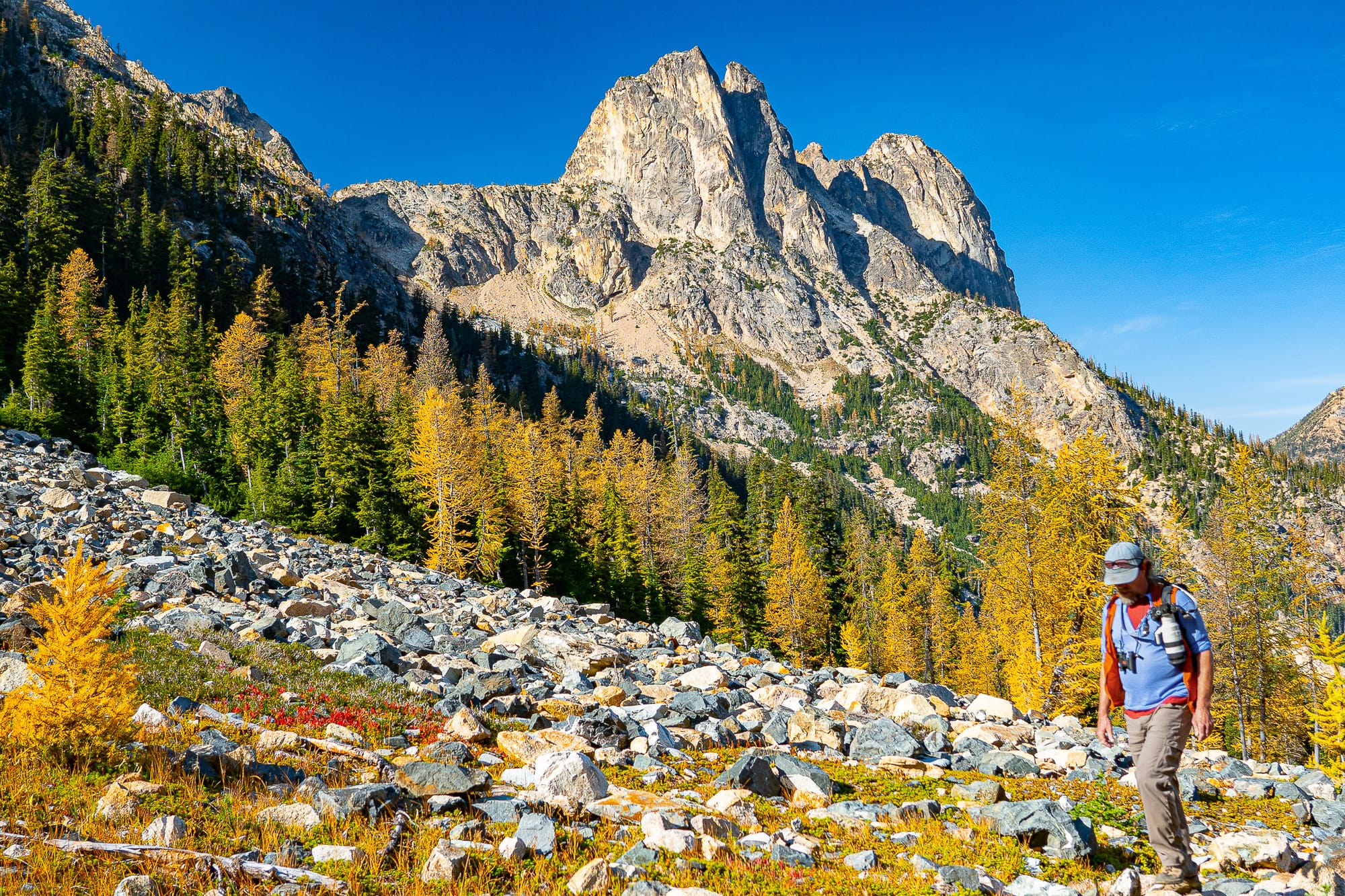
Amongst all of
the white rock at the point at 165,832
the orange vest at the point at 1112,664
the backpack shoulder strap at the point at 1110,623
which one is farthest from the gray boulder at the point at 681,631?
the white rock at the point at 165,832

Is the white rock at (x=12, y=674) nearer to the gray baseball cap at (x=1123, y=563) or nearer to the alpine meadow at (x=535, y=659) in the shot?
the alpine meadow at (x=535, y=659)

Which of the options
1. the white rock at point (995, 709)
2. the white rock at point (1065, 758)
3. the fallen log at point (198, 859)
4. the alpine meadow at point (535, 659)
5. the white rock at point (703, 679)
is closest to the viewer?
the fallen log at point (198, 859)

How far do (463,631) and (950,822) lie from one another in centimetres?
1414

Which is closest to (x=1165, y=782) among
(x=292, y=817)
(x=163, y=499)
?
(x=292, y=817)

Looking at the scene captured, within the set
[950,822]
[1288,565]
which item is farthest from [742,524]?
[950,822]

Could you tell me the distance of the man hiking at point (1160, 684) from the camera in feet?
19.2

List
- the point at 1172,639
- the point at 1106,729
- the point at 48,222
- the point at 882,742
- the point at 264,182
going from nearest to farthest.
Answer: the point at 1172,639 < the point at 1106,729 < the point at 882,742 < the point at 48,222 < the point at 264,182

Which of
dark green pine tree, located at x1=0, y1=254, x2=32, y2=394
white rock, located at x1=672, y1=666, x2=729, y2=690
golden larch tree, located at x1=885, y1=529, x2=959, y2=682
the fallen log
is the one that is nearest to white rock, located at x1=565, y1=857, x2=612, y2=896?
the fallen log

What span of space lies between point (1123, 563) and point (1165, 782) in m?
2.02

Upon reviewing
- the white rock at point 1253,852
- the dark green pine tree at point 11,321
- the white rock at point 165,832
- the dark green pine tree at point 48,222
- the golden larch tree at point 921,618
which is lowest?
the golden larch tree at point 921,618

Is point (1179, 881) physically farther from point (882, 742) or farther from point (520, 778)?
point (520, 778)

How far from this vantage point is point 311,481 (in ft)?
127

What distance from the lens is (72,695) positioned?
246 inches

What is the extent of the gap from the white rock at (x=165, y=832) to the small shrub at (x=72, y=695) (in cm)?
215
